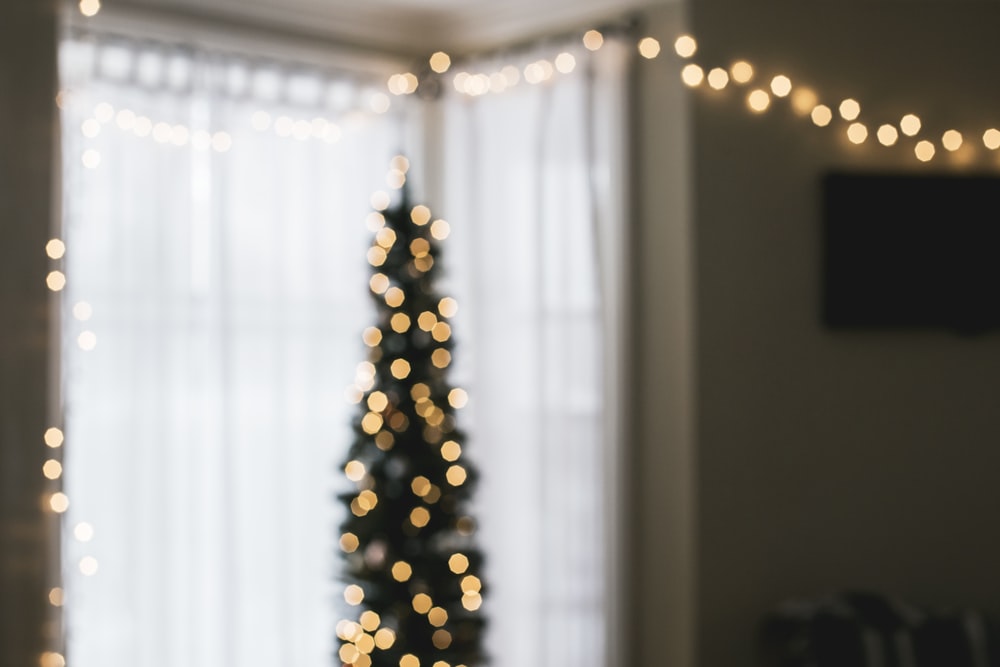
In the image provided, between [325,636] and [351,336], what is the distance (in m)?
1.12

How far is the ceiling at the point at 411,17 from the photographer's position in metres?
3.91

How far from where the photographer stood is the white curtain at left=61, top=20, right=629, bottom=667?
141 inches

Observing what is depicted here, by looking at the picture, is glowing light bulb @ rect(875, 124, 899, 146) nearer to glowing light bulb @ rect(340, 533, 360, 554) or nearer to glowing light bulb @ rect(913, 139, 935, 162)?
glowing light bulb @ rect(913, 139, 935, 162)

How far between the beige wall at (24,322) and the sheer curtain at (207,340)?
0.13 m

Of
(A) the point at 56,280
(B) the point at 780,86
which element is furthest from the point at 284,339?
(B) the point at 780,86

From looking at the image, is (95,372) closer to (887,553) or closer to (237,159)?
(237,159)

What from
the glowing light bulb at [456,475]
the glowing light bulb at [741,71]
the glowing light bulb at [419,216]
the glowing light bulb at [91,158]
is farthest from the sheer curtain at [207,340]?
the glowing light bulb at [741,71]

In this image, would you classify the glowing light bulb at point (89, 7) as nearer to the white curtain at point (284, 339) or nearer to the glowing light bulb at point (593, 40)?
the white curtain at point (284, 339)

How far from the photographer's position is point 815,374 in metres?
3.69

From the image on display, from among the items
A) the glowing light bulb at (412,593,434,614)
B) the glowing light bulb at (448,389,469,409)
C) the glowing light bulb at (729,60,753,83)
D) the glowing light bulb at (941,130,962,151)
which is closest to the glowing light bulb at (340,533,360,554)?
the glowing light bulb at (412,593,434,614)

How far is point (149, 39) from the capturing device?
3697mm

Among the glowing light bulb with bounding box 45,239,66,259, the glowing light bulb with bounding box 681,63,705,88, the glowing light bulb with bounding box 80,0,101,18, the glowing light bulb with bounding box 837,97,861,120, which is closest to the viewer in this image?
the glowing light bulb with bounding box 45,239,66,259

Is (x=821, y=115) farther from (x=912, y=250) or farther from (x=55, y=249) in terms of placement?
(x=55, y=249)

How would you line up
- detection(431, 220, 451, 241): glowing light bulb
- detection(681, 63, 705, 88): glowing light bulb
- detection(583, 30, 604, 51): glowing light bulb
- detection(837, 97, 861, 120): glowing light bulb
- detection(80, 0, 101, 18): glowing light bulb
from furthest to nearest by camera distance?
detection(431, 220, 451, 241): glowing light bulb < detection(583, 30, 604, 51): glowing light bulb < detection(837, 97, 861, 120): glowing light bulb < detection(681, 63, 705, 88): glowing light bulb < detection(80, 0, 101, 18): glowing light bulb
